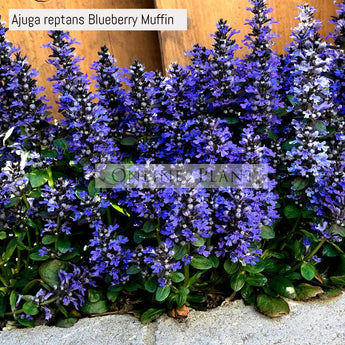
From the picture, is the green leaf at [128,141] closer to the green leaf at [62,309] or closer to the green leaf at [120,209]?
the green leaf at [120,209]

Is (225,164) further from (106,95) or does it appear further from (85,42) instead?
(85,42)

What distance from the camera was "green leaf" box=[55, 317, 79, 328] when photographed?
2.67 m

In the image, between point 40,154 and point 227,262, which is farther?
point 40,154

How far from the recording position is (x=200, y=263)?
2.50 m

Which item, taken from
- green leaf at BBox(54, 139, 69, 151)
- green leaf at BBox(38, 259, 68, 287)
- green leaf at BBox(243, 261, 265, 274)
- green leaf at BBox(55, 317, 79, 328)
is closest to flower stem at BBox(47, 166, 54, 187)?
green leaf at BBox(54, 139, 69, 151)

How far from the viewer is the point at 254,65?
9.43 ft

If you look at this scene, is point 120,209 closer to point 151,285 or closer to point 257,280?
point 151,285

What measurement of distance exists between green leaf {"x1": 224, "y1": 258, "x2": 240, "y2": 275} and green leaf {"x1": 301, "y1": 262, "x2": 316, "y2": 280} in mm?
395

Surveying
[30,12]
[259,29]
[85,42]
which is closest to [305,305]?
[259,29]

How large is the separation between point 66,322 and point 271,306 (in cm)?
115

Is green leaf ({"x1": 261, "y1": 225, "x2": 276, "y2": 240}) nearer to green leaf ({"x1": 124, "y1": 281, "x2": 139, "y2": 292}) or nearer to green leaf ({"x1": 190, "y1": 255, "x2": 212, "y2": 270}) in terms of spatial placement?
green leaf ({"x1": 190, "y1": 255, "x2": 212, "y2": 270})

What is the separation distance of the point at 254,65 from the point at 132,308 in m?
1.63

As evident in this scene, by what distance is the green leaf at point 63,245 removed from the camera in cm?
264

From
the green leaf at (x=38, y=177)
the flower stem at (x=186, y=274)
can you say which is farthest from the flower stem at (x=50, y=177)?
the flower stem at (x=186, y=274)
